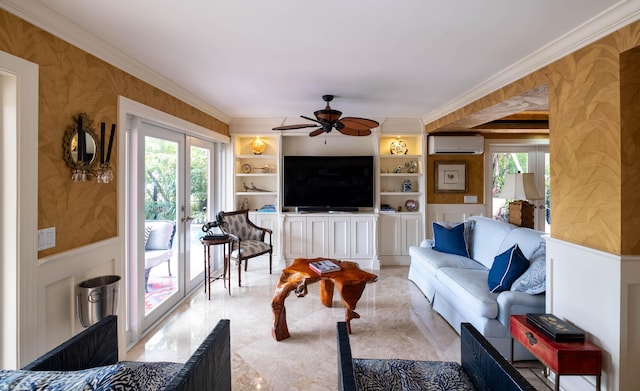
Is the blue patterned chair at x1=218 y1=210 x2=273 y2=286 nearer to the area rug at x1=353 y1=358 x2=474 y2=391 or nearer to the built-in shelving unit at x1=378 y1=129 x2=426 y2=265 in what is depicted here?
the built-in shelving unit at x1=378 y1=129 x2=426 y2=265

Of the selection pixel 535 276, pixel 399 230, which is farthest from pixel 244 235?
pixel 535 276

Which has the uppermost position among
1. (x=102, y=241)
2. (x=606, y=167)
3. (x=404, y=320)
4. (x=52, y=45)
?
(x=52, y=45)

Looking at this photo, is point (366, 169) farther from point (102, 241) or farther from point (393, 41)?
point (102, 241)

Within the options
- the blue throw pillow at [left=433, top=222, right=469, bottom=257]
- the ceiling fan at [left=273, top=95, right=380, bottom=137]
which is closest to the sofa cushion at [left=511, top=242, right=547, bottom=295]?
the blue throw pillow at [left=433, top=222, right=469, bottom=257]

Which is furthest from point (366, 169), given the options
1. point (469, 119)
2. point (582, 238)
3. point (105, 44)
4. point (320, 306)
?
point (105, 44)

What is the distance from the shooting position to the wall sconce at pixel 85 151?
190 cm

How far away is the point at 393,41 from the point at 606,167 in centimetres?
155

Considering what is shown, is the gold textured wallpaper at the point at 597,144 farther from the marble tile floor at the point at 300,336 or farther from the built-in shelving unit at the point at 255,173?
the built-in shelving unit at the point at 255,173

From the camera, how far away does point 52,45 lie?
1.77 meters

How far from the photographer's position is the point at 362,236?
4.81 meters

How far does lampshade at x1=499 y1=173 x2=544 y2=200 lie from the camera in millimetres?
3322

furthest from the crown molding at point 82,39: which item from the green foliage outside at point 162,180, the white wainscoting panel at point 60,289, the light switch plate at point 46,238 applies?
the white wainscoting panel at point 60,289

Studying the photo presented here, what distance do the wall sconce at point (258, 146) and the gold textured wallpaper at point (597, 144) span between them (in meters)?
3.84

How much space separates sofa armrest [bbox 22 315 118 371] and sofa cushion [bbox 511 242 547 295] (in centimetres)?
282
